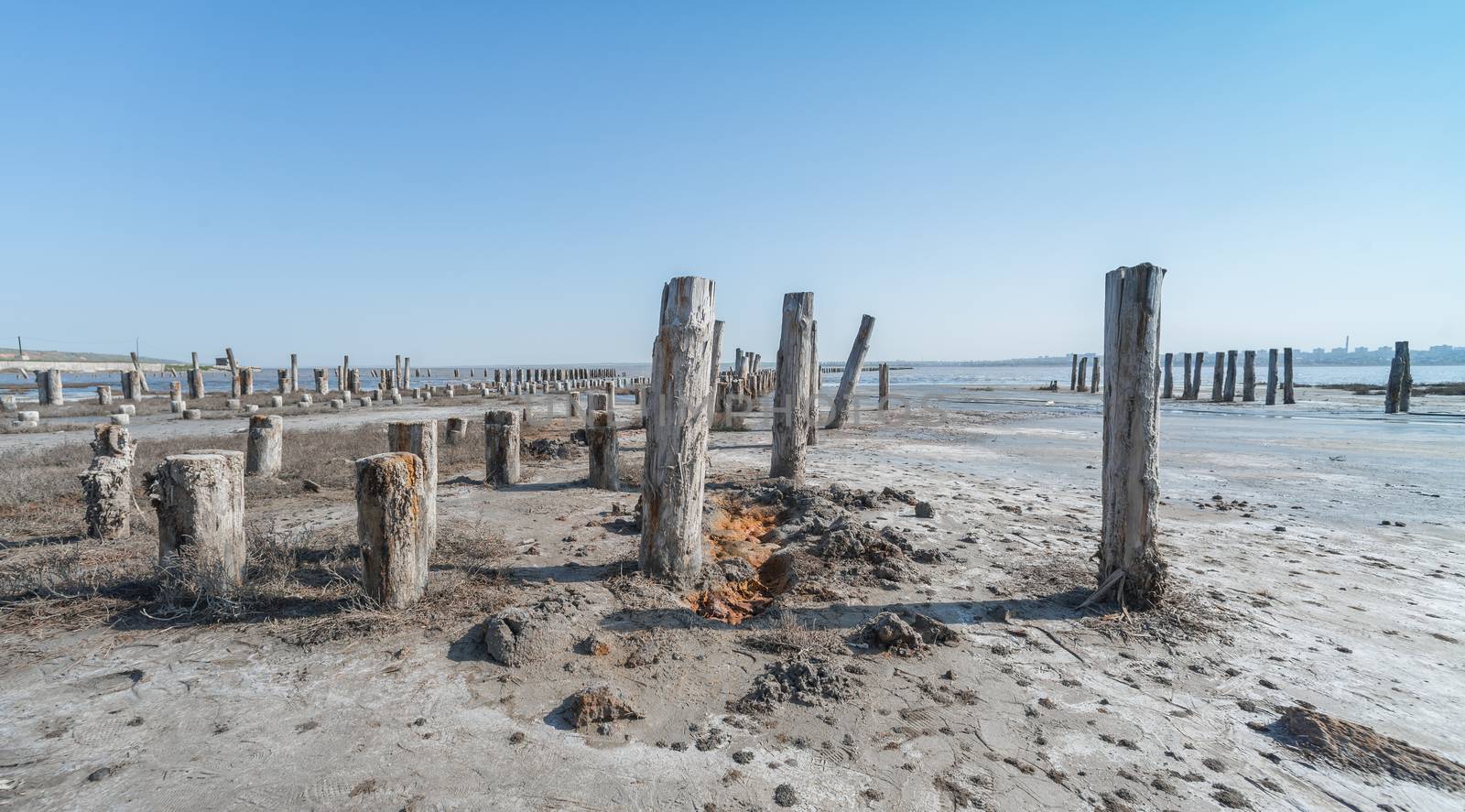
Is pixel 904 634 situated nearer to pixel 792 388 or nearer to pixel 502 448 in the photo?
pixel 792 388

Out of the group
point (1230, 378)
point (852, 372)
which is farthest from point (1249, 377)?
point (852, 372)

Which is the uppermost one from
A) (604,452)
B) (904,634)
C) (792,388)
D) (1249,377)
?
(1249,377)

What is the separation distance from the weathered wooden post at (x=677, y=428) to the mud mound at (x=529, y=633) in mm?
1035

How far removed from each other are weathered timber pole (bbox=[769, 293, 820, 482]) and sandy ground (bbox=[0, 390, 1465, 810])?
11.3 feet

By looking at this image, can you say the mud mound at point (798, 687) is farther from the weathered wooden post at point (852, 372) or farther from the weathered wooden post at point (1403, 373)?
the weathered wooden post at point (1403, 373)

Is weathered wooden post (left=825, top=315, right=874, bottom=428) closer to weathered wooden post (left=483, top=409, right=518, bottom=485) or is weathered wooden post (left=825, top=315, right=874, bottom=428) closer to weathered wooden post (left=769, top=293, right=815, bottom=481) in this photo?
weathered wooden post (left=769, top=293, right=815, bottom=481)

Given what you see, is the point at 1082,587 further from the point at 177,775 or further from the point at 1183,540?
the point at 177,775

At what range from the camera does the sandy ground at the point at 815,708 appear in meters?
2.64

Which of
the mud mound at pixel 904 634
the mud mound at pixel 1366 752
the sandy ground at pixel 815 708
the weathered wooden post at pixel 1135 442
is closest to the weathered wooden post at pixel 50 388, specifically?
the sandy ground at pixel 815 708

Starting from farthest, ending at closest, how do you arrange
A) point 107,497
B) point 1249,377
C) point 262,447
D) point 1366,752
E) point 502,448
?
point 1249,377
point 262,447
point 502,448
point 107,497
point 1366,752

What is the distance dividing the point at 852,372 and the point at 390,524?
1400 centimetres

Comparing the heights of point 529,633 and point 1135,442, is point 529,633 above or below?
below

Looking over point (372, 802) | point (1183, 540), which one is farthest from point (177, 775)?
point (1183, 540)

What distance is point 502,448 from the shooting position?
847 centimetres
